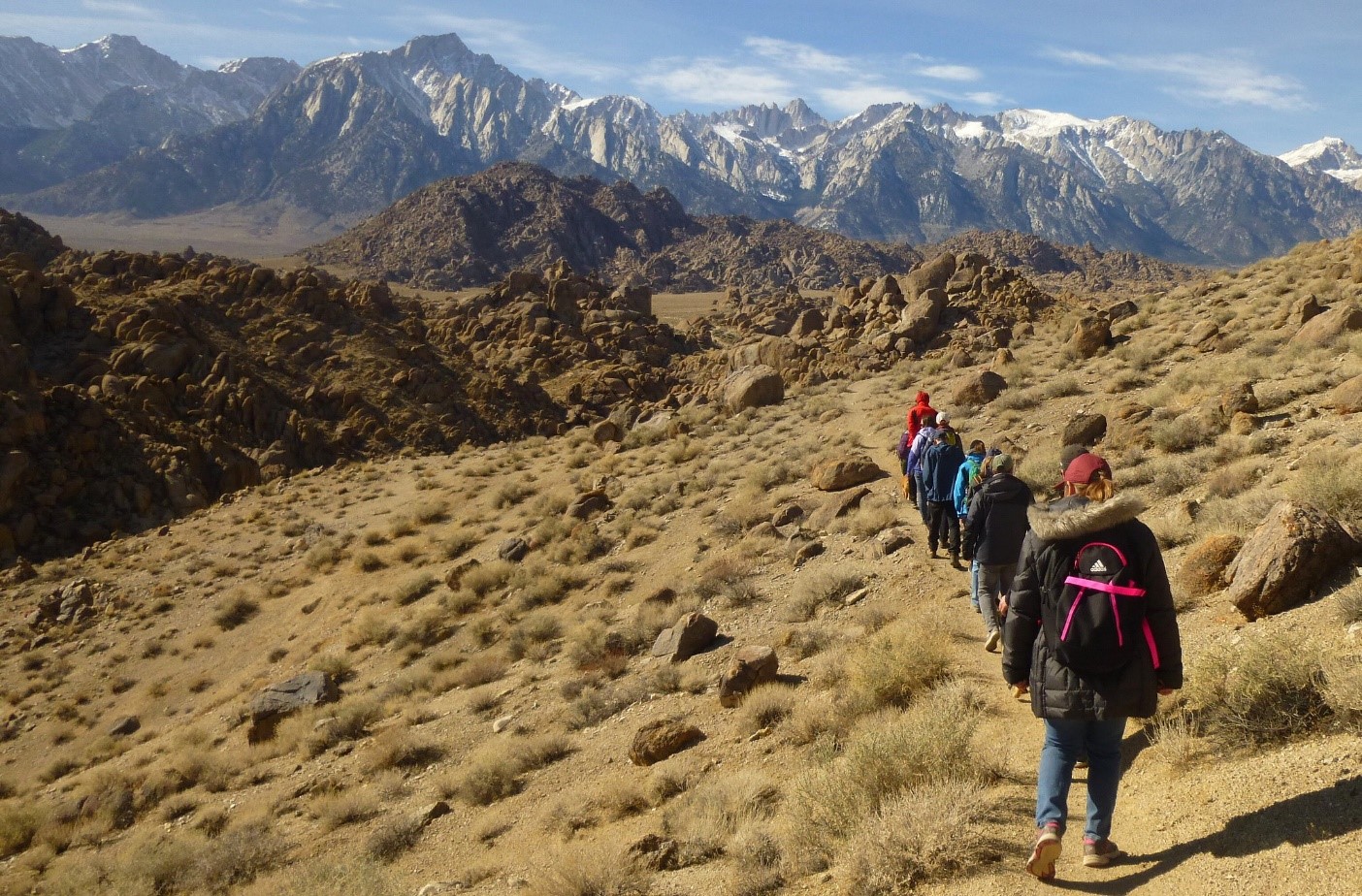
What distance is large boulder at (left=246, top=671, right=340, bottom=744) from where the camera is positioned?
37.1 ft

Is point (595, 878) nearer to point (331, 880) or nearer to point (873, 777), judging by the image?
point (873, 777)

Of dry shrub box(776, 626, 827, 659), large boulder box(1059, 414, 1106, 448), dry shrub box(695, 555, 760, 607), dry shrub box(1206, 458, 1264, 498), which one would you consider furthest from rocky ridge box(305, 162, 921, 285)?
dry shrub box(1206, 458, 1264, 498)

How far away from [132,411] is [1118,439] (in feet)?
93.9

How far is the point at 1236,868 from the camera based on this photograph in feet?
11.7

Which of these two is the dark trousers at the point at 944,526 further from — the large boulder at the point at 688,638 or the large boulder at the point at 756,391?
the large boulder at the point at 756,391

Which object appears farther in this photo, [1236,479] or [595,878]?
[1236,479]

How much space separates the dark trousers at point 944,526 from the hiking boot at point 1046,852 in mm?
5456

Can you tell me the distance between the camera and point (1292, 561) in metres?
5.52

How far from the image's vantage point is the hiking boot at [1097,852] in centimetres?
381

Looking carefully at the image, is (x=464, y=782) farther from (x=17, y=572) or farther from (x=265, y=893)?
(x=17, y=572)

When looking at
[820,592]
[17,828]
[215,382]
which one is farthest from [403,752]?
[215,382]

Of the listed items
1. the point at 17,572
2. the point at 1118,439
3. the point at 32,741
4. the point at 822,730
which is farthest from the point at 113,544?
the point at 1118,439

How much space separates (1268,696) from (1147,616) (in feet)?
4.69

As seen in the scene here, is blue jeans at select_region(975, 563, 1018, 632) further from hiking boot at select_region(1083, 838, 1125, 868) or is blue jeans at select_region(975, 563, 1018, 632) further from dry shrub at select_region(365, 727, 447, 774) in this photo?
dry shrub at select_region(365, 727, 447, 774)
